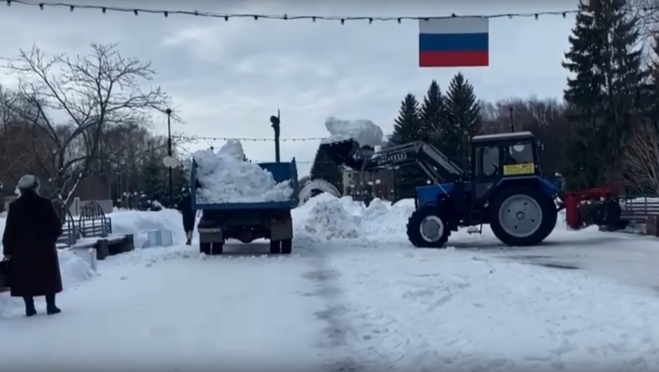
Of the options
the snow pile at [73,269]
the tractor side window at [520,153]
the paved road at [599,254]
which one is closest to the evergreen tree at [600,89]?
the paved road at [599,254]

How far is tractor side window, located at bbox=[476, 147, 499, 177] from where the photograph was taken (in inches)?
824

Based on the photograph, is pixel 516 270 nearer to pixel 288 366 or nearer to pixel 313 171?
pixel 288 366

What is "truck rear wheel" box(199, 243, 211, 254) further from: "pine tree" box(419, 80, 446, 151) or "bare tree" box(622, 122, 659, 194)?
"pine tree" box(419, 80, 446, 151)

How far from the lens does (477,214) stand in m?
21.0

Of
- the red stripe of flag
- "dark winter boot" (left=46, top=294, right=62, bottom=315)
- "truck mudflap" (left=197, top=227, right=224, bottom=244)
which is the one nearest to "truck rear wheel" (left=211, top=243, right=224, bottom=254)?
"truck mudflap" (left=197, top=227, right=224, bottom=244)

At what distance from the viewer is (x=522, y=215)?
814 inches

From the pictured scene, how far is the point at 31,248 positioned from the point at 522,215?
13.6 metres

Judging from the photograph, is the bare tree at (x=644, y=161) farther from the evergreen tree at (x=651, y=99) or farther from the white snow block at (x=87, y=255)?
the white snow block at (x=87, y=255)

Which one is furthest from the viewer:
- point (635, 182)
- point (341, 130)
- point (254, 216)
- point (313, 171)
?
point (313, 171)

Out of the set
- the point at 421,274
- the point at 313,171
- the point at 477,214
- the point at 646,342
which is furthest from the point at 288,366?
the point at 313,171

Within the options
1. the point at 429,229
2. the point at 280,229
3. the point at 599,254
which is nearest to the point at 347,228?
the point at 429,229

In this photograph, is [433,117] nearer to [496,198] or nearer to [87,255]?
[496,198]

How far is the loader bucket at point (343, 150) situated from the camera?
75.0 ft

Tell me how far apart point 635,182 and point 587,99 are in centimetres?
1183
